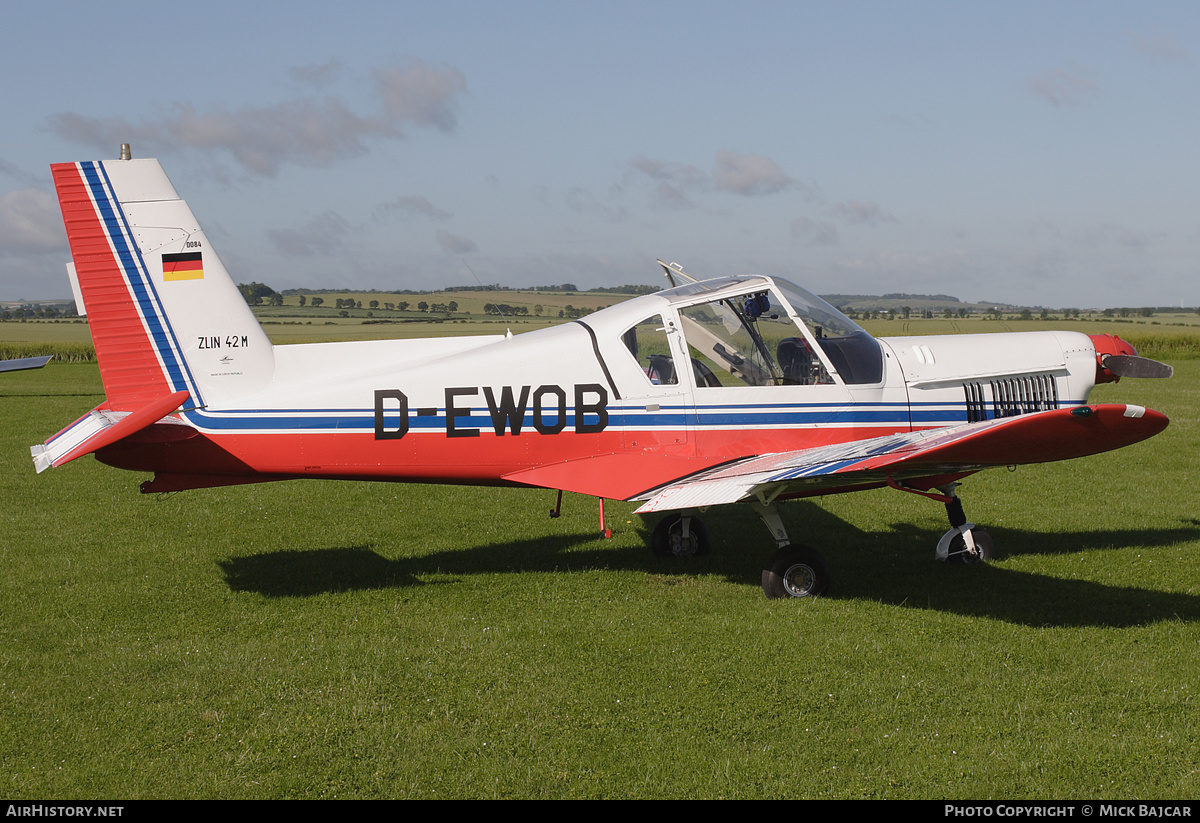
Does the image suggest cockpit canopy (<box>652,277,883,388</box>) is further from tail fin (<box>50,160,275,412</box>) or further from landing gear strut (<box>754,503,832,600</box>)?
tail fin (<box>50,160,275,412</box>)

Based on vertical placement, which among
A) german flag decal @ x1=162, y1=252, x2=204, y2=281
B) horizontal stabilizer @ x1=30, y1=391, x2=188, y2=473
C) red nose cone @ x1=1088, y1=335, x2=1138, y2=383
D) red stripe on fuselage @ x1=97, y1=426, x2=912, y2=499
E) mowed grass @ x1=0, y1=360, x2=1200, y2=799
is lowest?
mowed grass @ x1=0, y1=360, x2=1200, y2=799

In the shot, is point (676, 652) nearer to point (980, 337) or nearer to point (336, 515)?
point (980, 337)

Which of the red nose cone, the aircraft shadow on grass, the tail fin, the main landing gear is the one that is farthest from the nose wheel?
the tail fin

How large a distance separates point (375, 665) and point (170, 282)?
3.26 metres

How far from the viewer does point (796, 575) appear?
652 centimetres

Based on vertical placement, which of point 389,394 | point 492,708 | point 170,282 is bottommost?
point 492,708

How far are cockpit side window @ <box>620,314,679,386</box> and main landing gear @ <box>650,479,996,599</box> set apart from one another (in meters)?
1.22

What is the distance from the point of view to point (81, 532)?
8.78 meters

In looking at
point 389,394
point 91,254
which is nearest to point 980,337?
point 389,394

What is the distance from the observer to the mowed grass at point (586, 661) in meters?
4.03

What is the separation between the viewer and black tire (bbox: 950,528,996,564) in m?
7.36

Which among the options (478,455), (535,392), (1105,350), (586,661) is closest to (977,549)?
(1105,350)

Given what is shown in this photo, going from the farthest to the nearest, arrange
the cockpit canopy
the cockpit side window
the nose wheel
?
the nose wheel, the cockpit canopy, the cockpit side window

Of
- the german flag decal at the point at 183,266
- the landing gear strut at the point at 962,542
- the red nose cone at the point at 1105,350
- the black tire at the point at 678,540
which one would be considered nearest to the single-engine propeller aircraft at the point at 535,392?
the german flag decal at the point at 183,266
